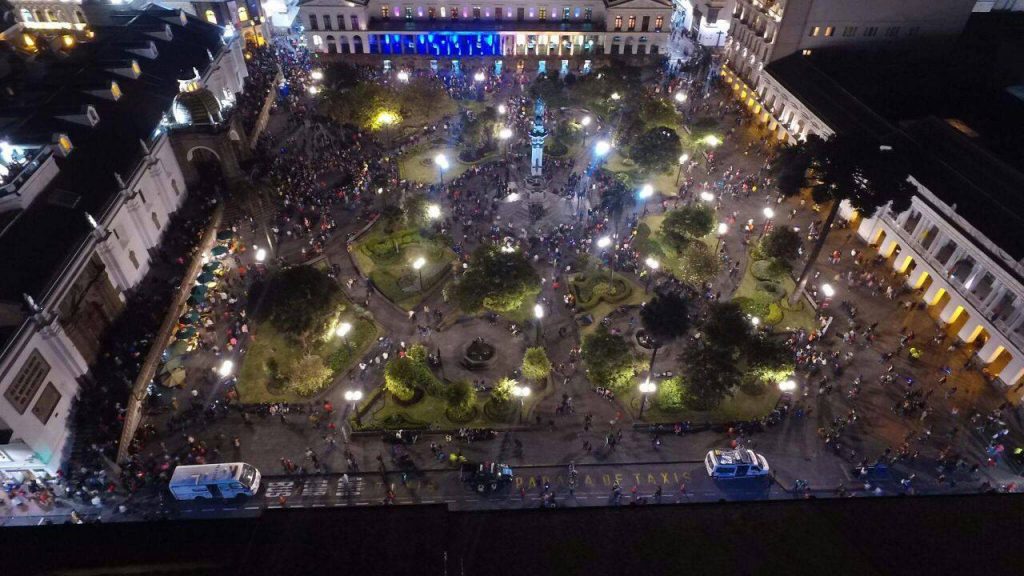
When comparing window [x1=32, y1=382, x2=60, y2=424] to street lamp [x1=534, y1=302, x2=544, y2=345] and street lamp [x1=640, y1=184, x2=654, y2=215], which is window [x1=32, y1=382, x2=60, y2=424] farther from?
street lamp [x1=640, y1=184, x2=654, y2=215]

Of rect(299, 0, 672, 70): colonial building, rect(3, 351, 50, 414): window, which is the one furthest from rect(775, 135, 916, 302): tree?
rect(3, 351, 50, 414): window

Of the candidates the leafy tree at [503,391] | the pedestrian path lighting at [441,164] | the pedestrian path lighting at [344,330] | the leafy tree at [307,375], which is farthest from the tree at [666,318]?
the pedestrian path lighting at [441,164]

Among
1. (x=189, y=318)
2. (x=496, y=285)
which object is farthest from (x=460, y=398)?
(x=189, y=318)

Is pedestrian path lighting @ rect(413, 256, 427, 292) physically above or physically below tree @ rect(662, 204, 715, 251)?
below

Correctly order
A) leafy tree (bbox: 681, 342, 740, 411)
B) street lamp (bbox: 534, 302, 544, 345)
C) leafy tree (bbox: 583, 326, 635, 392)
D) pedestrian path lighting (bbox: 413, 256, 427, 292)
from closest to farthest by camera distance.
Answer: leafy tree (bbox: 681, 342, 740, 411)
leafy tree (bbox: 583, 326, 635, 392)
street lamp (bbox: 534, 302, 544, 345)
pedestrian path lighting (bbox: 413, 256, 427, 292)

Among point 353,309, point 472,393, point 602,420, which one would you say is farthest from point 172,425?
point 602,420

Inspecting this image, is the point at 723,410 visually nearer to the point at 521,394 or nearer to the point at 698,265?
the point at 698,265

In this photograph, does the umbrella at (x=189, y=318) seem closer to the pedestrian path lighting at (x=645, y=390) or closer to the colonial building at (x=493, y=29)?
the pedestrian path lighting at (x=645, y=390)
